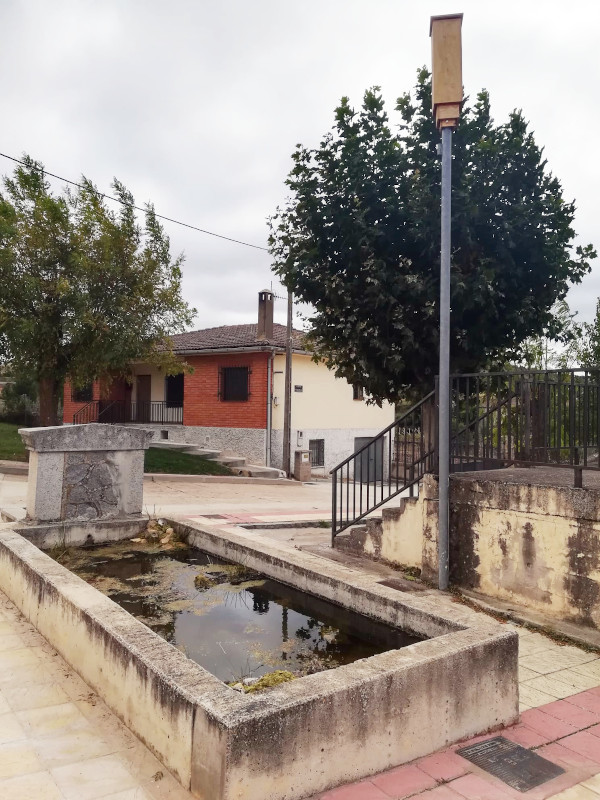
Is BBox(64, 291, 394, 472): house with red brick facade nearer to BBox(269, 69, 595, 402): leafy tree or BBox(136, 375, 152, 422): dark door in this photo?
BBox(136, 375, 152, 422): dark door

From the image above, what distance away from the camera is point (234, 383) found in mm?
21469

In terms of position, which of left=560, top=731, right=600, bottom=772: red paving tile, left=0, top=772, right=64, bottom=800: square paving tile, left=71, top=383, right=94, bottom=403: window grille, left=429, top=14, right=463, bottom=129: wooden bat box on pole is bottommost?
left=560, top=731, right=600, bottom=772: red paving tile

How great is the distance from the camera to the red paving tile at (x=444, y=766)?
9.21 ft

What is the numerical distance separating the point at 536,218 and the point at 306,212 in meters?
2.64

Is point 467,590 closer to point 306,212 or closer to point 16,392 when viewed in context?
point 306,212

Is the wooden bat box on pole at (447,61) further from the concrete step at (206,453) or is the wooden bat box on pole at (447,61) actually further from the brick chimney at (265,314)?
the brick chimney at (265,314)

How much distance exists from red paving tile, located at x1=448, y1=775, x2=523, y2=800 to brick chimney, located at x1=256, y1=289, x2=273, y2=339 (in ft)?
65.1

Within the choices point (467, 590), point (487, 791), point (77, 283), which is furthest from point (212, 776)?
point (77, 283)

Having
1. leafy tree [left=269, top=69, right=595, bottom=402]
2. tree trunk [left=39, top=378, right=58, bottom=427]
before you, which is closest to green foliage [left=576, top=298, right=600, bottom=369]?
leafy tree [left=269, top=69, right=595, bottom=402]

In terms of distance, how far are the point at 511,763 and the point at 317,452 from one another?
19.2 meters

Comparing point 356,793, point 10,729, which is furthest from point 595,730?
point 10,729

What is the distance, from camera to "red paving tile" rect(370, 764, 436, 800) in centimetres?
266

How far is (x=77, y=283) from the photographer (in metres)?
15.2

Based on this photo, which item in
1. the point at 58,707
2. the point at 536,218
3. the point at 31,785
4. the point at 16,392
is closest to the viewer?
the point at 31,785
